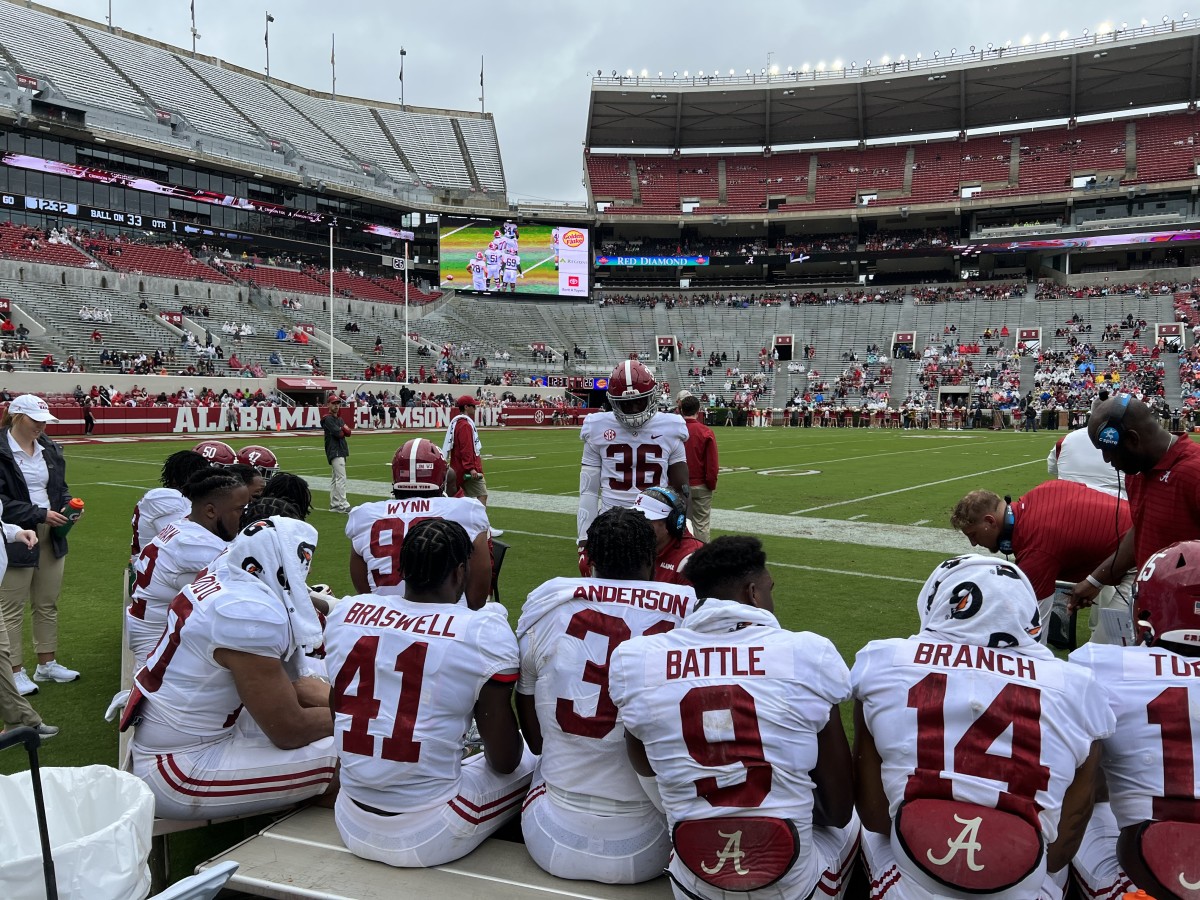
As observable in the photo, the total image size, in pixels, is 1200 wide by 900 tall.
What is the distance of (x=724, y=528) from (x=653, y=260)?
181ft

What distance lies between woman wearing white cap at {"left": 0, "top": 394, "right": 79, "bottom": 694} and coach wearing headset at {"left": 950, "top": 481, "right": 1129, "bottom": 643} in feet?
19.4

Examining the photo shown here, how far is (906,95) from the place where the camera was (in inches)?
2235

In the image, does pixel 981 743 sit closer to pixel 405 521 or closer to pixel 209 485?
pixel 405 521

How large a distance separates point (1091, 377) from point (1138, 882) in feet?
155

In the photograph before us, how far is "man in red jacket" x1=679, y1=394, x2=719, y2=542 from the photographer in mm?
8352

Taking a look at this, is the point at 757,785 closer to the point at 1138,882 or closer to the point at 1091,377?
the point at 1138,882

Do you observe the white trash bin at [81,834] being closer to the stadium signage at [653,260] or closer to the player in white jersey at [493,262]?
the player in white jersey at [493,262]

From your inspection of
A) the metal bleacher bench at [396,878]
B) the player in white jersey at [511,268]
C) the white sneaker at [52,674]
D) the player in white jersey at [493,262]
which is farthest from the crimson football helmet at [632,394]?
the player in white jersey at [511,268]

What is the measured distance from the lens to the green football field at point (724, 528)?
5.93 meters

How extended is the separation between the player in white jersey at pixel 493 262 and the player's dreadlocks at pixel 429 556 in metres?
57.0

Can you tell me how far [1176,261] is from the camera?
53.1 metres

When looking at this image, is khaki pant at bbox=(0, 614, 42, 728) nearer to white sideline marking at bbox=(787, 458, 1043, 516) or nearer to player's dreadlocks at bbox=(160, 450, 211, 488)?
player's dreadlocks at bbox=(160, 450, 211, 488)

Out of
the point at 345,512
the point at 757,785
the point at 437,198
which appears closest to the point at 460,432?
the point at 345,512

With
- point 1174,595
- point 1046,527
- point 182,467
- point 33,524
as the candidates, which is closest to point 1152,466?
point 1046,527
